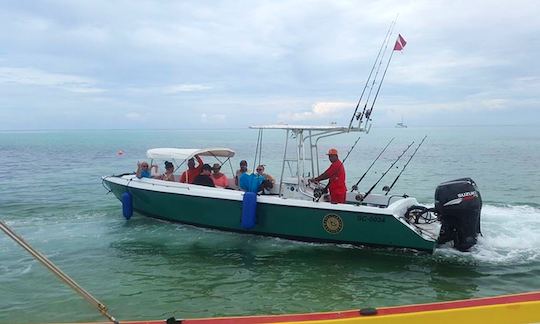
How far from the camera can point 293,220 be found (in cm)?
1005

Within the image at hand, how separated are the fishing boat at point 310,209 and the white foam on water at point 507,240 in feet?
1.39

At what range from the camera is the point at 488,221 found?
11727 millimetres

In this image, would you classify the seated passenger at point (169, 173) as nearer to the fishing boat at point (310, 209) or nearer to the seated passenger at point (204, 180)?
the fishing boat at point (310, 209)

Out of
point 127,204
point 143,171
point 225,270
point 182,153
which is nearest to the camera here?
point 225,270

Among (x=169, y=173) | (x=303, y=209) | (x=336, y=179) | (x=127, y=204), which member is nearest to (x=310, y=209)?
(x=303, y=209)

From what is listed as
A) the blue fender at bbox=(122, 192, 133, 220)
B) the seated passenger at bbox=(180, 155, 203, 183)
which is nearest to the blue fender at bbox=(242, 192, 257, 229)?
the seated passenger at bbox=(180, 155, 203, 183)

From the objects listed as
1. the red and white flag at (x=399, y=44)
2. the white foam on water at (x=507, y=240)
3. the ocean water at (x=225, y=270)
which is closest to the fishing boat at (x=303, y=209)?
the ocean water at (x=225, y=270)

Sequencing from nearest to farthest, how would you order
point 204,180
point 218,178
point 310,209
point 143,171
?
1. point 310,209
2. point 204,180
3. point 218,178
4. point 143,171

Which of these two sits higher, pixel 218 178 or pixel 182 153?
pixel 182 153

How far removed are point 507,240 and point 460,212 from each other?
1.97 m

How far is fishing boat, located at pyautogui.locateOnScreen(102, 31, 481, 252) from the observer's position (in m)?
9.02

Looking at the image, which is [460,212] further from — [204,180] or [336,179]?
[204,180]

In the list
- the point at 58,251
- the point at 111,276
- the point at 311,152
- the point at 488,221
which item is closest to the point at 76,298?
the point at 111,276

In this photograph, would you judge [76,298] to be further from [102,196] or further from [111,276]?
[102,196]
